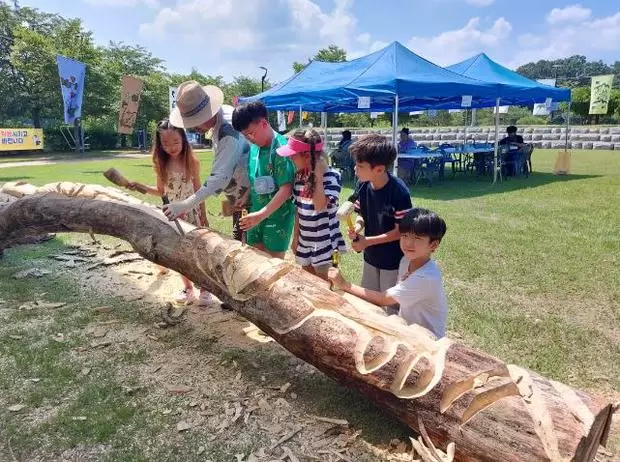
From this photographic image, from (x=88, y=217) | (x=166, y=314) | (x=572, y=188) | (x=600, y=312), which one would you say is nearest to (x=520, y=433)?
(x=600, y=312)

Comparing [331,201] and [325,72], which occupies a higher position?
A: [325,72]

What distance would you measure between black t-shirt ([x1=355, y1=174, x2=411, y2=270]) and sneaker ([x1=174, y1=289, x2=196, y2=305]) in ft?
5.69

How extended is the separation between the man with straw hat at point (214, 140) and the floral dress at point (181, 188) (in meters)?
0.67

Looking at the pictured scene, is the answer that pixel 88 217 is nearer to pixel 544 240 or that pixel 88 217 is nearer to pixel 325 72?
pixel 544 240

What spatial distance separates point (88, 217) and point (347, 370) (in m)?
2.60

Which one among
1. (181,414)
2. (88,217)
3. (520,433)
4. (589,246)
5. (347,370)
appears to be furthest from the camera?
(589,246)

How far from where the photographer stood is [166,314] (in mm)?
3646

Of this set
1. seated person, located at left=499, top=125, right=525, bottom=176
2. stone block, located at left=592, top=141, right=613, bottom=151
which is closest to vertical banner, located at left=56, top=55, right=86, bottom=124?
seated person, located at left=499, top=125, right=525, bottom=176

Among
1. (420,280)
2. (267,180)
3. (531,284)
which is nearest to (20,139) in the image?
(267,180)

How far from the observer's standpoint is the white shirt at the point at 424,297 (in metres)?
2.25

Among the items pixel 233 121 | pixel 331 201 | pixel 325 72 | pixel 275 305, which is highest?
pixel 325 72

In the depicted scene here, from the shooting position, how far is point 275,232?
3156 millimetres

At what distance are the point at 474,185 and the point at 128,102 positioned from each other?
29.6 ft

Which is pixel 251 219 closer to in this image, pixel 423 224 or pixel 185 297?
pixel 423 224
